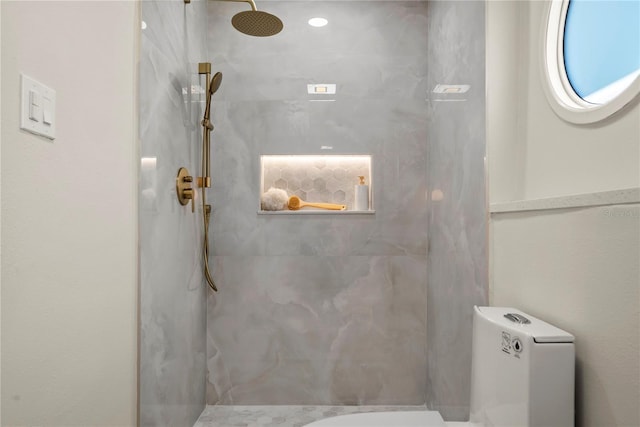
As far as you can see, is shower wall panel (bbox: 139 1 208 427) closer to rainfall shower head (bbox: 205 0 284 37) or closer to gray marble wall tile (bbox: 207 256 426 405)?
gray marble wall tile (bbox: 207 256 426 405)

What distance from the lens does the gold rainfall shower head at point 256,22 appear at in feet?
5.86

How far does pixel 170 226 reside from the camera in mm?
1805

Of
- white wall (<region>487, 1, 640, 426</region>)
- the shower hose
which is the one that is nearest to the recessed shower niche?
the shower hose

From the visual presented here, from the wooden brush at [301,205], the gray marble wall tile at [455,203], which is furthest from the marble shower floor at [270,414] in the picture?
the wooden brush at [301,205]

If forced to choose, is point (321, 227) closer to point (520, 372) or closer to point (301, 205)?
point (301, 205)

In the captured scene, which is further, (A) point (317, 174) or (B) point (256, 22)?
(A) point (317, 174)

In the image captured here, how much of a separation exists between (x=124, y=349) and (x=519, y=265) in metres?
1.30

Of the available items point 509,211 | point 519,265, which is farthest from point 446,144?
point 519,265

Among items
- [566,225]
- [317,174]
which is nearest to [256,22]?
[317,174]

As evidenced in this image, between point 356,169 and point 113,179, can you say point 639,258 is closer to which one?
point 113,179

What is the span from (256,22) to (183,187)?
2.66 feet

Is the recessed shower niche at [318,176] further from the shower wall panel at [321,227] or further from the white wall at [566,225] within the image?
the white wall at [566,225]

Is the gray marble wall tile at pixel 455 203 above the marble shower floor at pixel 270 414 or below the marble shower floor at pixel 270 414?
above

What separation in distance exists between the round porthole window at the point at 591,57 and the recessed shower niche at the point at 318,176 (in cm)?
132
